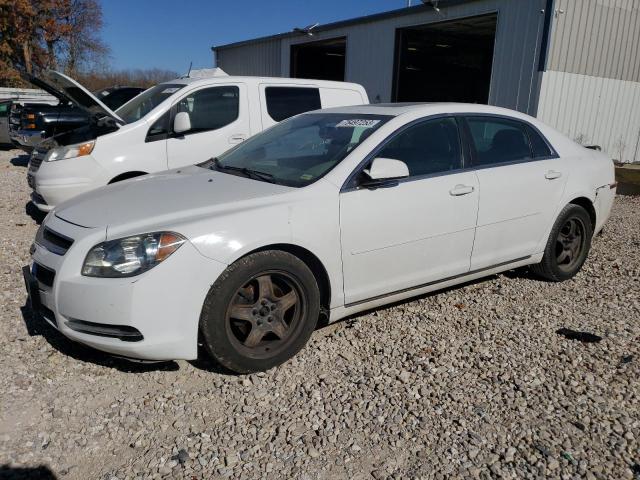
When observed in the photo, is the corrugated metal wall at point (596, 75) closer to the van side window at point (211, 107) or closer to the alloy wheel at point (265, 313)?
the van side window at point (211, 107)

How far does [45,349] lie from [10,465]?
1152 millimetres

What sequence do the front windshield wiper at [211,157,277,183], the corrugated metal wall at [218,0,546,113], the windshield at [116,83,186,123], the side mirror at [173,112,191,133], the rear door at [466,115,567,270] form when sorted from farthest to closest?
1. the corrugated metal wall at [218,0,546,113]
2. the windshield at [116,83,186,123]
3. the side mirror at [173,112,191,133]
4. the rear door at [466,115,567,270]
5. the front windshield wiper at [211,157,277,183]

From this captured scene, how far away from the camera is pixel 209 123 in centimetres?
676

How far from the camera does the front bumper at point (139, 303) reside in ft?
9.15

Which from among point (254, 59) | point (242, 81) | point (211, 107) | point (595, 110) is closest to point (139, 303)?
point (211, 107)

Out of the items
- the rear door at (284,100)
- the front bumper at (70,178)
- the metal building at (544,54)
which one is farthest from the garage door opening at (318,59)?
the front bumper at (70,178)

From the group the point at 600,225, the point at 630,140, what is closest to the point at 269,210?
the point at 600,225

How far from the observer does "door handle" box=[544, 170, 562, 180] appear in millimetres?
4458

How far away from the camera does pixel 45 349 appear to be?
11.3 feet

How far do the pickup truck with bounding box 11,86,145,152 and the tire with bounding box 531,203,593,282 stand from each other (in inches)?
288

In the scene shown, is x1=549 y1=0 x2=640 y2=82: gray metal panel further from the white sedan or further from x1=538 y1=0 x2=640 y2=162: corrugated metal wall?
the white sedan

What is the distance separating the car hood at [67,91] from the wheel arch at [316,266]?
3489 mm

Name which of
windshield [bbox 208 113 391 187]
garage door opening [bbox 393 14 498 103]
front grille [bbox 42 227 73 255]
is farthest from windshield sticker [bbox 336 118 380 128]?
garage door opening [bbox 393 14 498 103]

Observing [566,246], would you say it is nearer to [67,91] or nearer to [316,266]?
[316,266]
